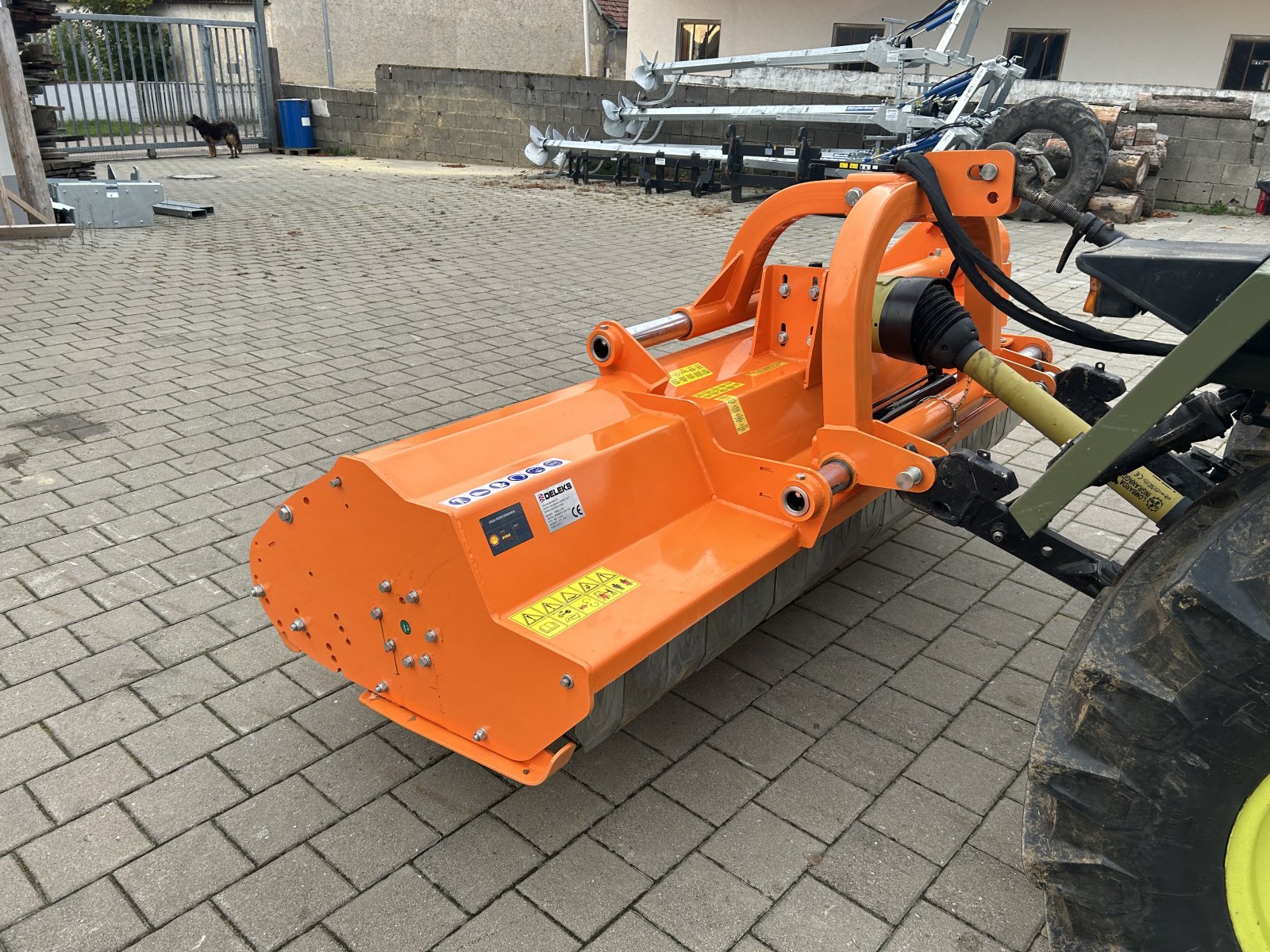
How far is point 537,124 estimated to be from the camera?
15.2m

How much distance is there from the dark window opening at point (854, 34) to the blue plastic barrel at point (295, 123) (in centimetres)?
916

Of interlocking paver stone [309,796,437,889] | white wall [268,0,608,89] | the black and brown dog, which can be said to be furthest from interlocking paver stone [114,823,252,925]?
white wall [268,0,608,89]

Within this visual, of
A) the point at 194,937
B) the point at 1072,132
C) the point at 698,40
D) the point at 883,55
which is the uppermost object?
the point at 698,40

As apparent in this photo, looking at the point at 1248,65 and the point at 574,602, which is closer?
the point at 574,602

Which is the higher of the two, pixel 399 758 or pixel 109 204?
pixel 109 204

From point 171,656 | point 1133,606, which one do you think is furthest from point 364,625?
point 1133,606

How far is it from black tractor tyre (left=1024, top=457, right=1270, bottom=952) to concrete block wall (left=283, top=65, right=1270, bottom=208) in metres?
12.3

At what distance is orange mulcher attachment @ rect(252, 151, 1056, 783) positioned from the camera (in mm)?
2076

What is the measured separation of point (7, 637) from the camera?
9.76 ft

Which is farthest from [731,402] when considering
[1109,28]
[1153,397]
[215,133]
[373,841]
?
[215,133]

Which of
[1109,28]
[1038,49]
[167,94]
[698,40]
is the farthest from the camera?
[698,40]

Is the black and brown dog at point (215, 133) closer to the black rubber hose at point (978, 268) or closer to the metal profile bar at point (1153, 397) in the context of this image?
the black rubber hose at point (978, 268)

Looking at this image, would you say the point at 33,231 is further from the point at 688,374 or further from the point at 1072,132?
the point at 1072,132

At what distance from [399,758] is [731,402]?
1.32 meters
